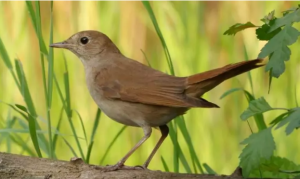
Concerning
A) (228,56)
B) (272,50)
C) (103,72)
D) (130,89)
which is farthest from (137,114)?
(228,56)

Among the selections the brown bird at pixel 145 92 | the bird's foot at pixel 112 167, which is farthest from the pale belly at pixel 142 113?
the bird's foot at pixel 112 167

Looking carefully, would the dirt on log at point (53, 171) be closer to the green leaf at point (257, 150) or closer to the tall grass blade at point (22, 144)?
the green leaf at point (257, 150)

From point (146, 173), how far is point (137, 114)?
0.40 m

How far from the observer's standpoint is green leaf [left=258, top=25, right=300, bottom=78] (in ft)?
7.23

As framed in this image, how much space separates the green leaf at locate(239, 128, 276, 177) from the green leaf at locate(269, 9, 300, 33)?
33 cm

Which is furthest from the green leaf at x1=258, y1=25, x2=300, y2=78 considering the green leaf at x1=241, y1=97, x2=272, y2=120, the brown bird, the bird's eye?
the bird's eye

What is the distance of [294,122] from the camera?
2.08 metres

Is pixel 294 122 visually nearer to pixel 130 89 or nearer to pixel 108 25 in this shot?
pixel 130 89

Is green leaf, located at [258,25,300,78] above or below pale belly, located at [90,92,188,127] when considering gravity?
below

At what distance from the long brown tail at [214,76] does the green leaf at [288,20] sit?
0.24 meters

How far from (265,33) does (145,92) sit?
2.39 ft

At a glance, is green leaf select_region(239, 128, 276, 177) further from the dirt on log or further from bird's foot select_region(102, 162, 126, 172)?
bird's foot select_region(102, 162, 126, 172)

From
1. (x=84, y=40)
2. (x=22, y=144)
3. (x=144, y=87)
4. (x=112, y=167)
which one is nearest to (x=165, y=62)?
(x=84, y=40)

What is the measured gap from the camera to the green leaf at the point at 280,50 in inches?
86.8
